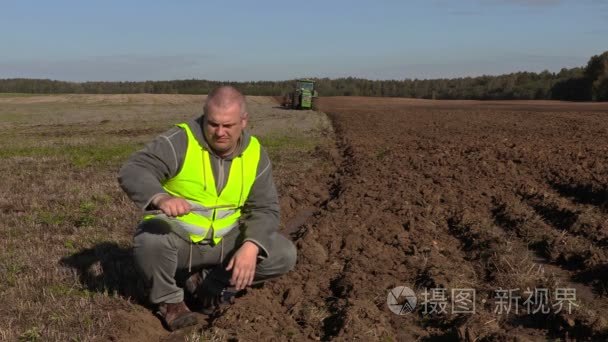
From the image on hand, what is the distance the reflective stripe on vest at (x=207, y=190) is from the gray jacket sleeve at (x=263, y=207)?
0.05 meters

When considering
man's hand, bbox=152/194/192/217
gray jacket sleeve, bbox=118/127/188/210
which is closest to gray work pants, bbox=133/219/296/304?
gray jacket sleeve, bbox=118/127/188/210

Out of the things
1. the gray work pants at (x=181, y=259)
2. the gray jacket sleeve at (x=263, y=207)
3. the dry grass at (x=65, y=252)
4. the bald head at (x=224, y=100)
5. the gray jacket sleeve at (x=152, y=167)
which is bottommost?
the dry grass at (x=65, y=252)

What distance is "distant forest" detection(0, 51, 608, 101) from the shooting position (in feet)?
174

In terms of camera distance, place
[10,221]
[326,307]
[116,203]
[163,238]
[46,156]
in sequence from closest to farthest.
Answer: [163,238] → [326,307] → [10,221] → [116,203] → [46,156]

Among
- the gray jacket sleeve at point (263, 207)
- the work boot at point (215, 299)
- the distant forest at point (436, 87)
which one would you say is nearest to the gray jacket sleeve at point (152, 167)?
the gray jacket sleeve at point (263, 207)

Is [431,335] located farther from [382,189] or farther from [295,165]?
[295,165]

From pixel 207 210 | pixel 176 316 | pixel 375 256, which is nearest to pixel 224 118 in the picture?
pixel 207 210

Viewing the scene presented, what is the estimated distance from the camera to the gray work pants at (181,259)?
4062 mm

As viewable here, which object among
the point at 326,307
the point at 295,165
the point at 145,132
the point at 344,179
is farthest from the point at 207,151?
the point at 145,132

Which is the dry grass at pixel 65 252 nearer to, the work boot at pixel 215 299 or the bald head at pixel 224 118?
the work boot at pixel 215 299

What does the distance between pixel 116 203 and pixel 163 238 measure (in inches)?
165

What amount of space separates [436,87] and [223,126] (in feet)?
270

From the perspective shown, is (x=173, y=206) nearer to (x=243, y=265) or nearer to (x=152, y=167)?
(x=152, y=167)

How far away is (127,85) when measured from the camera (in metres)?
105
